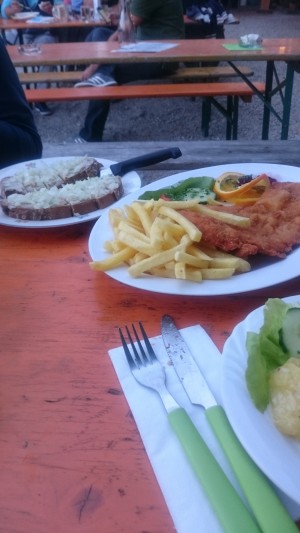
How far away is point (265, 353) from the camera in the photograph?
81 cm

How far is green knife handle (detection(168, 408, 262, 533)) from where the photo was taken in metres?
0.61

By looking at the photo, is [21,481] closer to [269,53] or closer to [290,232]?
[290,232]

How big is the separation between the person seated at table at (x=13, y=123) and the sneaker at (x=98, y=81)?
3.15 meters

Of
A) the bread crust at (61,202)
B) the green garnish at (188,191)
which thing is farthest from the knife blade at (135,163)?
the green garnish at (188,191)

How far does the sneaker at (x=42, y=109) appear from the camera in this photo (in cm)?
702

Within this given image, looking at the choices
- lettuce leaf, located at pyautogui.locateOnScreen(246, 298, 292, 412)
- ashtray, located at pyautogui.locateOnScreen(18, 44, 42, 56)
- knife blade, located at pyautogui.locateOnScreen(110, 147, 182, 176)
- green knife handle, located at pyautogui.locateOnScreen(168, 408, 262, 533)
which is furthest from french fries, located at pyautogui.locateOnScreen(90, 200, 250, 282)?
ashtray, located at pyautogui.locateOnScreen(18, 44, 42, 56)

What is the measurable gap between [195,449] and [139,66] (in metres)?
5.76

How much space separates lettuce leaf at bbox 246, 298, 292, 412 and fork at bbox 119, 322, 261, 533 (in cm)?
12

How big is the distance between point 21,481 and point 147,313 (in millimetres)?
512

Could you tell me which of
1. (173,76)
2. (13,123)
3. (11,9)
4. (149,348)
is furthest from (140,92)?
(11,9)

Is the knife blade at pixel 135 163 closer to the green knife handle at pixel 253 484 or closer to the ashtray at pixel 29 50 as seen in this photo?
the green knife handle at pixel 253 484

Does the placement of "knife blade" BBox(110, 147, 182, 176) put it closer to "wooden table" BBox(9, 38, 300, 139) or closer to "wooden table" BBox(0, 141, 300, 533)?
"wooden table" BBox(0, 141, 300, 533)

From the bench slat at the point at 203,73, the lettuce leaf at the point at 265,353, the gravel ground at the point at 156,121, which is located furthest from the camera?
the gravel ground at the point at 156,121

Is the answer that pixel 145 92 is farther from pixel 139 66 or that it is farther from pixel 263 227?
pixel 263 227
